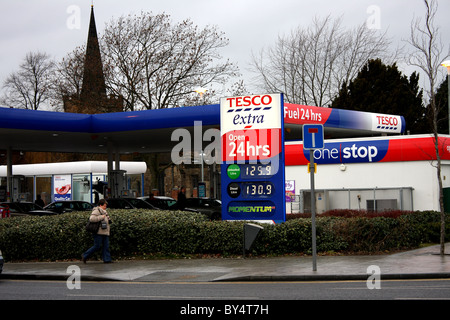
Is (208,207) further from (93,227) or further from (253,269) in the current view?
(253,269)

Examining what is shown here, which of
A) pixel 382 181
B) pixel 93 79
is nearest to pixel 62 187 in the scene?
pixel 93 79

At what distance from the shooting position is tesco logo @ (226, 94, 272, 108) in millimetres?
19797

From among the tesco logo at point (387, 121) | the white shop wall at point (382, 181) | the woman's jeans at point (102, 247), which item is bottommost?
the woman's jeans at point (102, 247)

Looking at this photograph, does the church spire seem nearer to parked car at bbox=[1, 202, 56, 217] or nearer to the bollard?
parked car at bbox=[1, 202, 56, 217]

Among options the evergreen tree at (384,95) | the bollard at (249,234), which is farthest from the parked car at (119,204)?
the evergreen tree at (384,95)

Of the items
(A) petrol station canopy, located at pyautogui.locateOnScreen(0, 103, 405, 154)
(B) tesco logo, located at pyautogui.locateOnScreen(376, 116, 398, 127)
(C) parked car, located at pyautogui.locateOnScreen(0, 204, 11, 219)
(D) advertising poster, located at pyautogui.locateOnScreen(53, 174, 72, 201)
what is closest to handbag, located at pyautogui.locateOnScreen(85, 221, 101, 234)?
(A) petrol station canopy, located at pyautogui.locateOnScreen(0, 103, 405, 154)

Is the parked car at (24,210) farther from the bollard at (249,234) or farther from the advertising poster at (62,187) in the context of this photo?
the bollard at (249,234)

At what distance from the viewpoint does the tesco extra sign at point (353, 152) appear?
2895cm

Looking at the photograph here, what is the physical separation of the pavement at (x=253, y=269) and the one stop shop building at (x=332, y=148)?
976 centimetres

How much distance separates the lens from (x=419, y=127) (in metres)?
48.7

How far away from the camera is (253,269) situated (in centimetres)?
1499

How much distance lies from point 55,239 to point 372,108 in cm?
3577

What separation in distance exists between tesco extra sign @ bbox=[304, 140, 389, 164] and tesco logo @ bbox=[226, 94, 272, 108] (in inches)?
419
